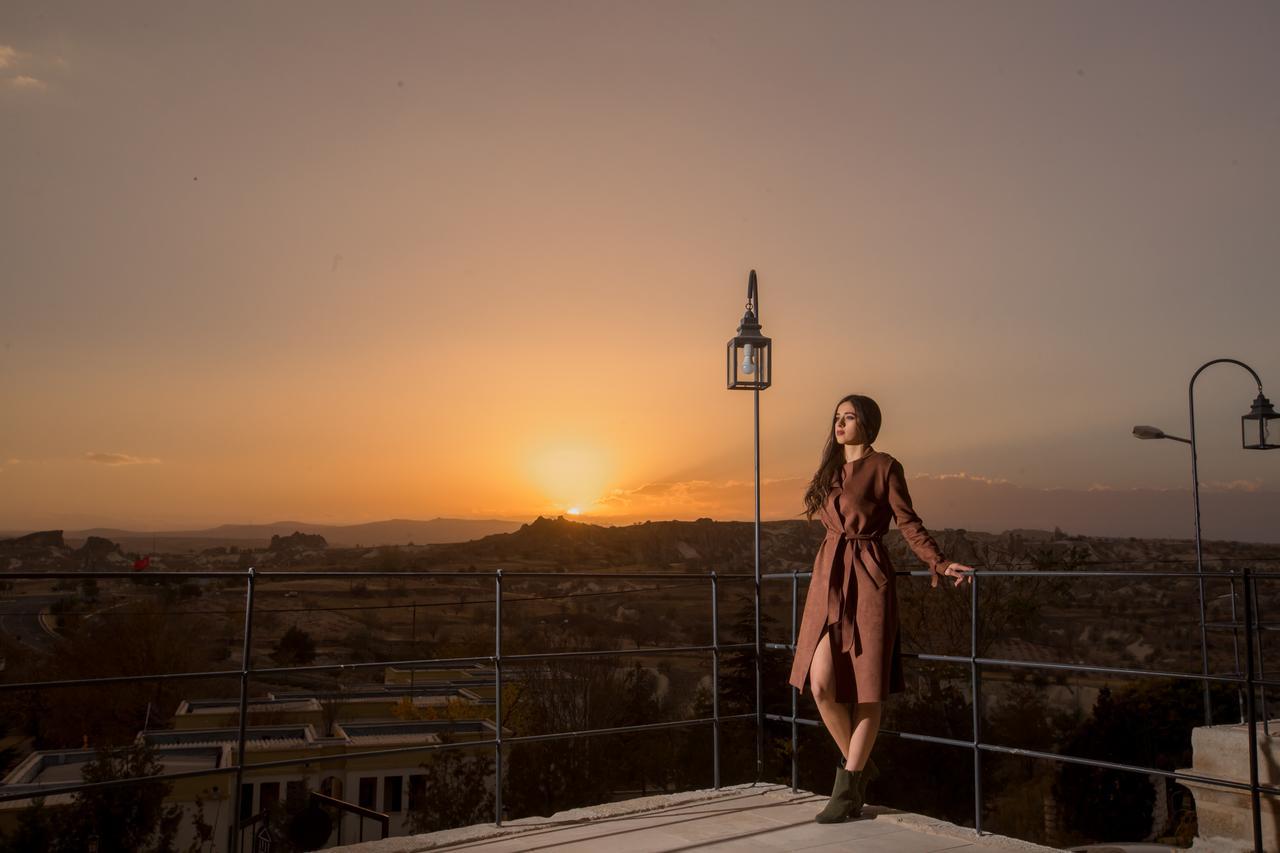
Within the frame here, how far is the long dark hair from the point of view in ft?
12.0

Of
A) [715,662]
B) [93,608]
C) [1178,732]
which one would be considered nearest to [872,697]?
[715,662]

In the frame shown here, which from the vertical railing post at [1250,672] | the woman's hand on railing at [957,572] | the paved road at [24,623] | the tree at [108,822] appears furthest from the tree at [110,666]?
the vertical railing post at [1250,672]

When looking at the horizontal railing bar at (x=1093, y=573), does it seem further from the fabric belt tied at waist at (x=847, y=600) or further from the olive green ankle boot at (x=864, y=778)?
the olive green ankle boot at (x=864, y=778)

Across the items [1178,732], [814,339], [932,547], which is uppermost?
[814,339]

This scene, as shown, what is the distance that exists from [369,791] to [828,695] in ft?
111

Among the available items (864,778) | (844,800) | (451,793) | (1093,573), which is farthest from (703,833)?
(451,793)

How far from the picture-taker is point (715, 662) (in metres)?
4.27

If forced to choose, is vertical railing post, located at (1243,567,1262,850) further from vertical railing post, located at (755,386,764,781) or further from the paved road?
the paved road

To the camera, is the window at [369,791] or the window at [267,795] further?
the window at [369,791]

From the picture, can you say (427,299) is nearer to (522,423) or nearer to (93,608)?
(522,423)

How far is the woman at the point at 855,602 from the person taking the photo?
3.48 metres

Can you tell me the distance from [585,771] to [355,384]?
43.0 ft

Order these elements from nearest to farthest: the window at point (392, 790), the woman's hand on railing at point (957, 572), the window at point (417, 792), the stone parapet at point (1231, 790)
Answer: the woman's hand on railing at point (957, 572) → the stone parapet at point (1231, 790) → the window at point (417, 792) → the window at point (392, 790)

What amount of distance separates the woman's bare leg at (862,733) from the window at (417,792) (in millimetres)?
31854
